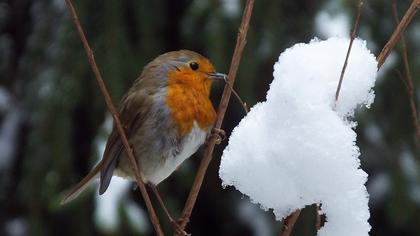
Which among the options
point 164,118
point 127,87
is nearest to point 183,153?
point 164,118

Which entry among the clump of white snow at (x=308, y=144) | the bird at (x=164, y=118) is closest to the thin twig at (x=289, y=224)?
the clump of white snow at (x=308, y=144)

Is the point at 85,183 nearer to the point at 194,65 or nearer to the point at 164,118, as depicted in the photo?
the point at 164,118

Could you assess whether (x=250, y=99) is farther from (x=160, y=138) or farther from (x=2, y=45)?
(x=2, y=45)

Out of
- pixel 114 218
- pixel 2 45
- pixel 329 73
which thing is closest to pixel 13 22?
pixel 2 45

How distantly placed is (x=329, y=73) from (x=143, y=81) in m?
1.25

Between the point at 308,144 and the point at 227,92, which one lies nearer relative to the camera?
the point at 308,144

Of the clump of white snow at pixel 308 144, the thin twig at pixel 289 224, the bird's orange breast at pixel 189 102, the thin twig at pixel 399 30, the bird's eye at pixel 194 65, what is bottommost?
the bird's orange breast at pixel 189 102

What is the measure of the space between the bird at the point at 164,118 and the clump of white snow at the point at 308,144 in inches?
38.7

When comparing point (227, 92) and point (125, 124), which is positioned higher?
point (227, 92)

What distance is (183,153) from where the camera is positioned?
6.84 feet

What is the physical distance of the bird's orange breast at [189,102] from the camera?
204 centimetres

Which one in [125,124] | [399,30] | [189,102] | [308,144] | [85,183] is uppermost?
[399,30]

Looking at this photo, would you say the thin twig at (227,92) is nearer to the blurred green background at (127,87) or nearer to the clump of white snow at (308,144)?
the clump of white snow at (308,144)

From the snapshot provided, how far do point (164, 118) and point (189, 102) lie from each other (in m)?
0.10
